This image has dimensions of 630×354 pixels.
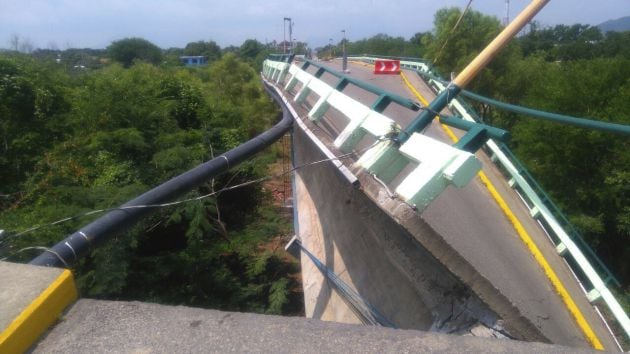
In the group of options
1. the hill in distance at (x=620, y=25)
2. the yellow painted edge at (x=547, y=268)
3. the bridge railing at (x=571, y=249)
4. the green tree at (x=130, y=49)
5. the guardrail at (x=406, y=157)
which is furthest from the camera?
the hill in distance at (x=620, y=25)

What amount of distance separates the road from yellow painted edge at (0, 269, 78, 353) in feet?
8.45

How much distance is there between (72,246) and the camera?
8.13 ft

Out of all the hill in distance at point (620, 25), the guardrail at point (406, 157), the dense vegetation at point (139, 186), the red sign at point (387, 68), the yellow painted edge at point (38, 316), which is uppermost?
the hill in distance at point (620, 25)

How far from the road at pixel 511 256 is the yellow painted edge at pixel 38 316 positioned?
8.45 feet

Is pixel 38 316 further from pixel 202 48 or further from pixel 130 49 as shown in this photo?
pixel 202 48

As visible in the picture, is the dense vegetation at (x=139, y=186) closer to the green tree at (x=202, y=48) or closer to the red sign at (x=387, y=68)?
the red sign at (x=387, y=68)

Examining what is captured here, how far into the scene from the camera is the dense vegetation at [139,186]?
33.4ft

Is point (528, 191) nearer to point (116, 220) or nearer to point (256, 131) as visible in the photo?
point (116, 220)

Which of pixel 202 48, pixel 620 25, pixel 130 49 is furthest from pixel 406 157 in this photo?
pixel 620 25

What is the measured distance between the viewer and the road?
3611 mm

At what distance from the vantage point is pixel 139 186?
442 inches

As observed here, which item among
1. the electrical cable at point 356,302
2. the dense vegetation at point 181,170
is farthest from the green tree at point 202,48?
the electrical cable at point 356,302

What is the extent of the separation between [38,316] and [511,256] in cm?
406

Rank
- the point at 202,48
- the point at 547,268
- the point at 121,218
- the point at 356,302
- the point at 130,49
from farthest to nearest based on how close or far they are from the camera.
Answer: the point at 202,48 < the point at 130,49 < the point at 356,302 < the point at 547,268 < the point at 121,218
